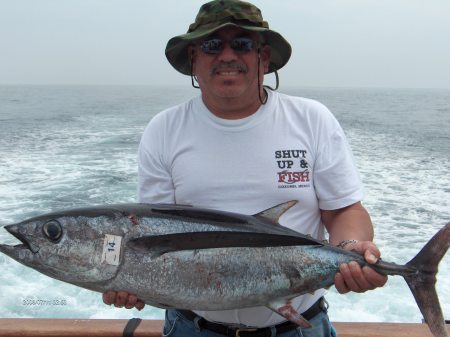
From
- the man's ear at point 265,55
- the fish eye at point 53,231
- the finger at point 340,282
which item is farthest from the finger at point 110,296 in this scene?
the man's ear at point 265,55

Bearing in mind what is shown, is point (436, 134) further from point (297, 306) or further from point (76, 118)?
point (297, 306)

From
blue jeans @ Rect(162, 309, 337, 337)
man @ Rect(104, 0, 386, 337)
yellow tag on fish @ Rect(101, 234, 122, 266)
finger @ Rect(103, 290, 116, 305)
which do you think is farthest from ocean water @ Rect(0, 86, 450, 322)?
yellow tag on fish @ Rect(101, 234, 122, 266)

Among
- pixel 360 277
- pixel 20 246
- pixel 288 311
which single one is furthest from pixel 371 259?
pixel 20 246

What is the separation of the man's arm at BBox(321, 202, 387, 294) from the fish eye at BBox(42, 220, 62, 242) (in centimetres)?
109

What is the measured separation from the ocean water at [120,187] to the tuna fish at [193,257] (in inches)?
126

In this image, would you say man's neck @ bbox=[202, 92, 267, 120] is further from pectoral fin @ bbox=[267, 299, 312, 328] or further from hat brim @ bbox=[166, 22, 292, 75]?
pectoral fin @ bbox=[267, 299, 312, 328]

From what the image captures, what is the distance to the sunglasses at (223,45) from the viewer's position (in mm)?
2179

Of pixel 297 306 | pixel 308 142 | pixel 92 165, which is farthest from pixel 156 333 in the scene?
pixel 92 165

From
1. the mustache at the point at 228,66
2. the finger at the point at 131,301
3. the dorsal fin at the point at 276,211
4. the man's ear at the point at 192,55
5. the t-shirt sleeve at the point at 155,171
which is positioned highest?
the man's ear at the point at 192,55

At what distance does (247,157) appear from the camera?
216 centimetres

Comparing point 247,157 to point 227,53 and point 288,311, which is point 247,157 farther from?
point 288,311

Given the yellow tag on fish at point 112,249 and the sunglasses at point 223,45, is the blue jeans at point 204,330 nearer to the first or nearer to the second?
the yellow tag on fish at point 112,249

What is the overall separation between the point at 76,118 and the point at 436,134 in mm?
14466

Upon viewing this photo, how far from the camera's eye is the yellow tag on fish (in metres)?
1.86
